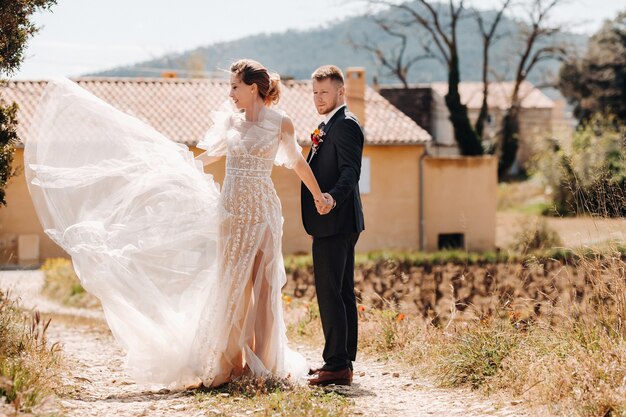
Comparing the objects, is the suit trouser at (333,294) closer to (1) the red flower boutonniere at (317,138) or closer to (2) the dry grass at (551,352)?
(1) the red flower boutonniere at (317,138)

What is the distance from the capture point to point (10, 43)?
6.51m

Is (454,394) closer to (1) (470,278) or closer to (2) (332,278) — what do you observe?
(2) (332,278)

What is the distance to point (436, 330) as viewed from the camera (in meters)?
7.81

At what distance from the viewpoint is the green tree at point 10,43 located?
641 cm

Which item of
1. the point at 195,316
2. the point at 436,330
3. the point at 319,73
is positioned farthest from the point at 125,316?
the point at 436,330

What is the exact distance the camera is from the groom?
6324mm

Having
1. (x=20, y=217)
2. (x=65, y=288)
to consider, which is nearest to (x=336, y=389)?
(x=65, y=288)

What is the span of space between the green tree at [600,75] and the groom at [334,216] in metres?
40.2

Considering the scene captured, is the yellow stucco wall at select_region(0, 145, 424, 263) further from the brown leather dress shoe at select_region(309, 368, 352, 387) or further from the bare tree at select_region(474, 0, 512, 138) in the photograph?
the brown leather dress shoe at select_region(309, 368, 352, 387)

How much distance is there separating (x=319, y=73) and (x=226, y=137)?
832 millimetres

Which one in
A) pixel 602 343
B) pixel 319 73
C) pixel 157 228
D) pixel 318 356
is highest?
pixel 319 73

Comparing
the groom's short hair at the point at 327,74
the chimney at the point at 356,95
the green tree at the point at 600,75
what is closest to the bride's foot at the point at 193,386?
the groom's short hair at the point at 327,74

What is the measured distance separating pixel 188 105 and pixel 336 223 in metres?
23.1

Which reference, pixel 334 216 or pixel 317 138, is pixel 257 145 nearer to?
pixel 317 138
